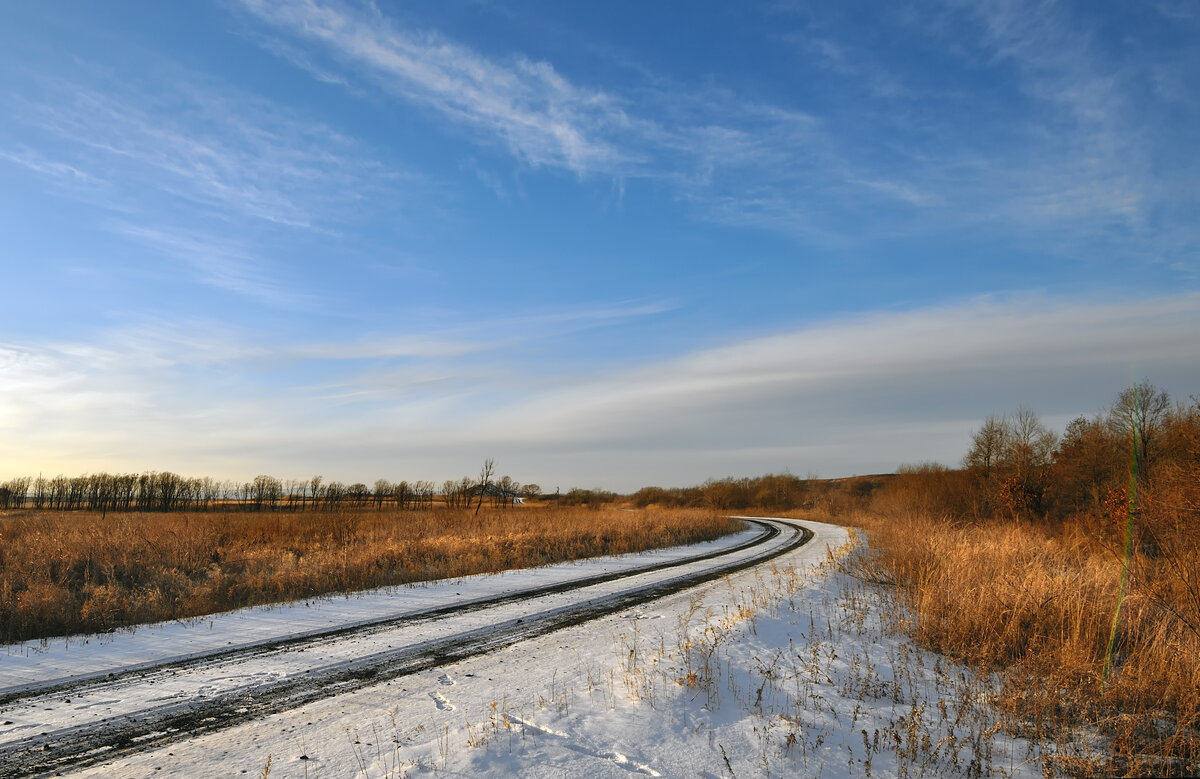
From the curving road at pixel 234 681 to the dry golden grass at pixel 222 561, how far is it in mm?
3648

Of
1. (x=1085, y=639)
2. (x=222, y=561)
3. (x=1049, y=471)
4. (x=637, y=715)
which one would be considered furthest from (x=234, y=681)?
(x=1049, y=471)

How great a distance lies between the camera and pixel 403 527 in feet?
77.5

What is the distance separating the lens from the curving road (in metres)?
4.78

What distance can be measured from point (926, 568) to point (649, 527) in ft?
52.2

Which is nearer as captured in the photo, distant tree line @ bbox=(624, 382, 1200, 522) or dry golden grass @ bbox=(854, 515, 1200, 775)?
dry golden grass @ bbox=(854, 515, 1200, 775)

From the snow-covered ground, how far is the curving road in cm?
32

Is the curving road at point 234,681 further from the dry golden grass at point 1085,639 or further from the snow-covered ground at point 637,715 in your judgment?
the dry golden grass at point 1085,639

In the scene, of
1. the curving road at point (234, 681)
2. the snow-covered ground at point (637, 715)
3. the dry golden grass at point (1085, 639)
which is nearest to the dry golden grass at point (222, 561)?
the snow-covered ground at point (637, 715)

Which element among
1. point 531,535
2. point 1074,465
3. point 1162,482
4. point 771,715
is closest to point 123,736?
point 771,715

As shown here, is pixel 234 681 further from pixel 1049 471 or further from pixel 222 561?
pixel 1049 471

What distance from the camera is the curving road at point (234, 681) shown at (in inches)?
188

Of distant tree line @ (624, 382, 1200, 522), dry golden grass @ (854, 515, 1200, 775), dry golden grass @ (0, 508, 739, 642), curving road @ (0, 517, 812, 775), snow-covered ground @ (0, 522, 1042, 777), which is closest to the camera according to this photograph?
snow-covered ground @ (0, 522, 1042, 777)

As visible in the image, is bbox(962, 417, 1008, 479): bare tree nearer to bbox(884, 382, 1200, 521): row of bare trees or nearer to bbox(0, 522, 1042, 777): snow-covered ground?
bbox(884, 382, 1200, 521): row of bare trees

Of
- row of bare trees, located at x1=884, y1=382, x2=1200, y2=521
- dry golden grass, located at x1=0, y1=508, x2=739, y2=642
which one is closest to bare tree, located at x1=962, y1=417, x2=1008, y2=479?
row of bare trees, located at x1=884, y1=382, x2=1200, y2=521
